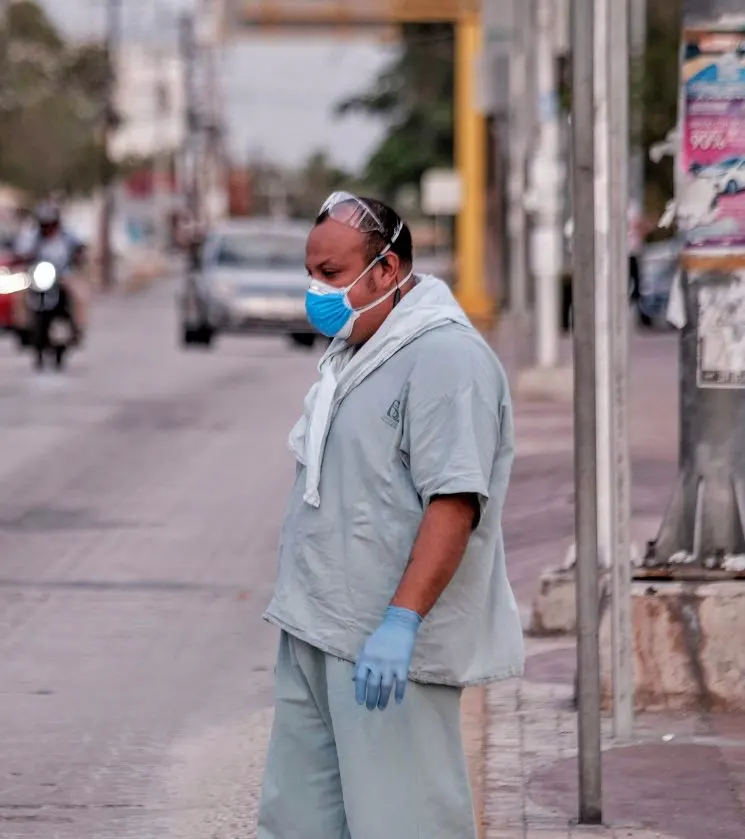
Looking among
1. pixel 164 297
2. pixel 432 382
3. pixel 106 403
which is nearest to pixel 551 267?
pixel 106 403

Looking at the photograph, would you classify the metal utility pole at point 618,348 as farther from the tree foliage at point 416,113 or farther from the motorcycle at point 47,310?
the tree foliage at point 416,113

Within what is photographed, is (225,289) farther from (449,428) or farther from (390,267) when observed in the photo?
(449,428)

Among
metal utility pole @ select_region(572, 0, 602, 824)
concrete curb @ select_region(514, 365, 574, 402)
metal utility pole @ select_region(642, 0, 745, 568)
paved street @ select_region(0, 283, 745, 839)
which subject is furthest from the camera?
concrete curb @ select_region(514, 365, 574, 402)

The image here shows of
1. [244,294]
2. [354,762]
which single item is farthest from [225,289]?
[354,762]

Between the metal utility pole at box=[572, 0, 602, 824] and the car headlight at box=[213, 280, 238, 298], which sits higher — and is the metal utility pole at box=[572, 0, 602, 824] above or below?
above

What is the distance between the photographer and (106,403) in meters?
20.6

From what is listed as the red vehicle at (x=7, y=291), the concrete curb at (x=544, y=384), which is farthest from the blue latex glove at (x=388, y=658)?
the red vehicle at (x=7, y=291)

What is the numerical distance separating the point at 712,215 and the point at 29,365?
63.7 feet

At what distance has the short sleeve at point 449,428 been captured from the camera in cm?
434

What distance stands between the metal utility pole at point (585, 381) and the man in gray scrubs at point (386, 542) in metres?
1.03

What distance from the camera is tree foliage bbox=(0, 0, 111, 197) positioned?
68.7 meters

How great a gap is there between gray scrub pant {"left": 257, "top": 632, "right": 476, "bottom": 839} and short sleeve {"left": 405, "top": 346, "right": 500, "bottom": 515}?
417 mm

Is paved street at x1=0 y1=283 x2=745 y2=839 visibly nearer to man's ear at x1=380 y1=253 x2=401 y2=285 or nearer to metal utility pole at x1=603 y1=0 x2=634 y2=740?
metal utility pole at x1=603 y1=0 x2=634 y2=740

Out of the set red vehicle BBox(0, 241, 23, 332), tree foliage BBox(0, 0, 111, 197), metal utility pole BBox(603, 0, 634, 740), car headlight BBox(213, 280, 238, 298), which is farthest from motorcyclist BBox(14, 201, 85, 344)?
tree foliage BBox(0, 0, 111, 197)
